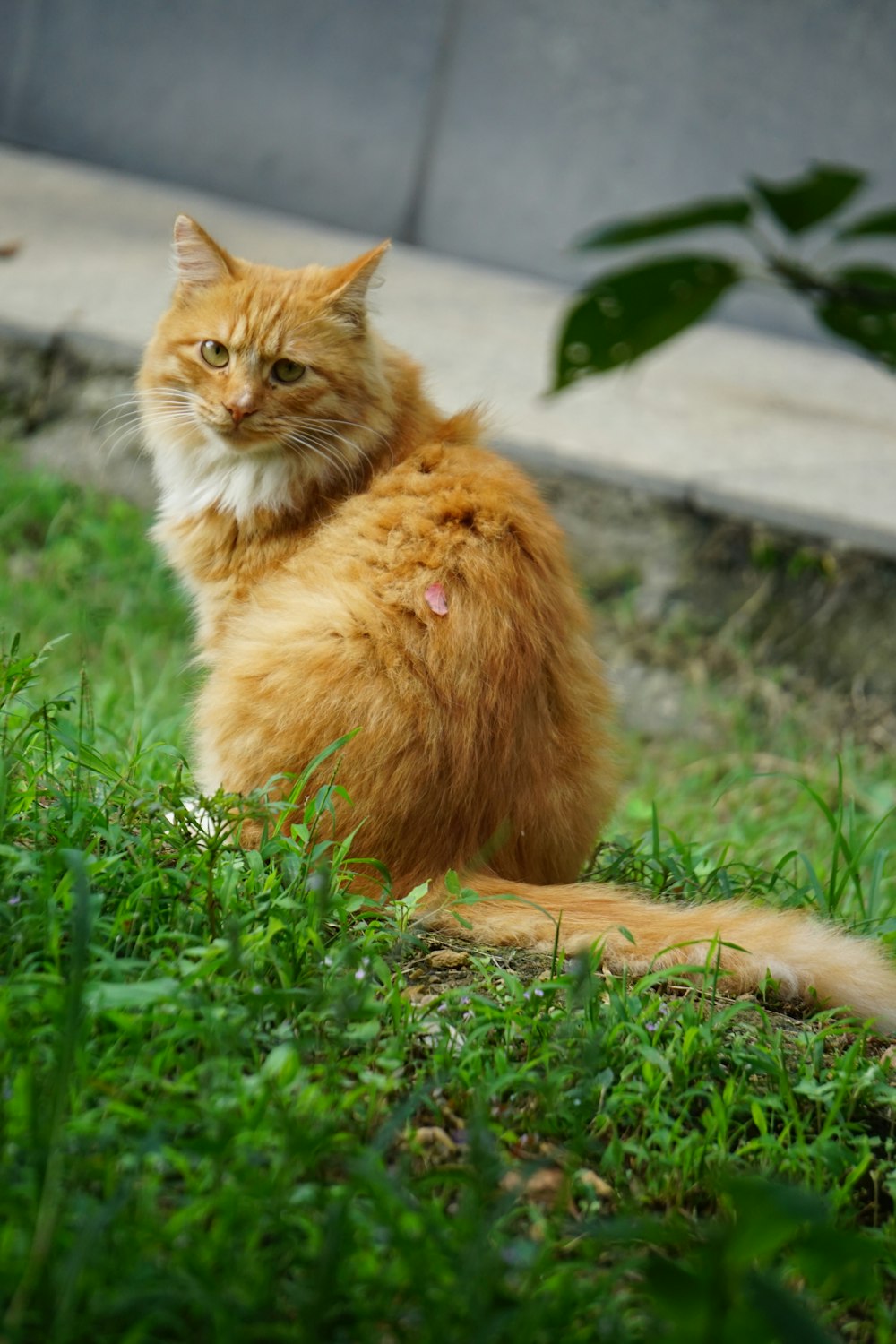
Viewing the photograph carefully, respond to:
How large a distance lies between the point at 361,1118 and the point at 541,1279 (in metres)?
0.33

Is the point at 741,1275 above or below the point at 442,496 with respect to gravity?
below

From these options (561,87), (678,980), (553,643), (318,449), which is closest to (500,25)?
(561,87)

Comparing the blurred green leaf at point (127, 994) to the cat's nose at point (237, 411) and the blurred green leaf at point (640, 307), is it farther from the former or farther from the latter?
the cat's nose at point (237, 411)

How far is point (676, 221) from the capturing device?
942 millimetres

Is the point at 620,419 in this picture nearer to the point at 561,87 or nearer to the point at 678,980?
the point at 561,87

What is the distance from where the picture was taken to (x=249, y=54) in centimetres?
776

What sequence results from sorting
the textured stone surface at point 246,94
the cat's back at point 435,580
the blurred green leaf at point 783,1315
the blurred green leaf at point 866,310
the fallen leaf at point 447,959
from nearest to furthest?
the blurred green leaf at point 866,310 < the blurred green leaf at point 783,1315 < the fallen leaf at point 447,959 < the cat's back at point 435,580 < the textured stone surface at point 246,94

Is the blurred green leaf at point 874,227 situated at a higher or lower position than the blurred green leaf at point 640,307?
higher

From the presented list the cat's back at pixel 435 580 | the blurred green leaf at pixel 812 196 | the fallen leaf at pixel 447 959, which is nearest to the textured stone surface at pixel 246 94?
the cat's back at pixel 435 580

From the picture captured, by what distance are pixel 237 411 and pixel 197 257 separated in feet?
1.61

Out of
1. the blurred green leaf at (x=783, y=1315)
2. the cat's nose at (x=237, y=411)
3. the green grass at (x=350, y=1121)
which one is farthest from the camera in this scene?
the cat's nose at (x=237, y=411)

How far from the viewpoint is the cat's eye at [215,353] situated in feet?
9.93

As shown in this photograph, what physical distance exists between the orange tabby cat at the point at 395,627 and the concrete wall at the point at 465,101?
4773 millimetres

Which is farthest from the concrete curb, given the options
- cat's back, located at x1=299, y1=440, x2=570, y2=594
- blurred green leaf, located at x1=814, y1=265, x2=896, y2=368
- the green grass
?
blurred green leaf, located at x1=814, y1=265, x2=896, y2=368
